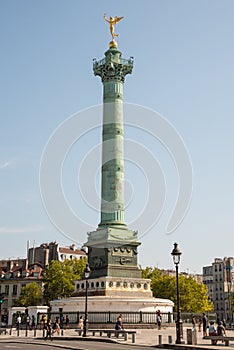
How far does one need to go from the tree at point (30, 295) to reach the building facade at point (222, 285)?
170ft

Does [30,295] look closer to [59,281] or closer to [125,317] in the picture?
[59,281]

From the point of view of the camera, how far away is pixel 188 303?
7331 cm

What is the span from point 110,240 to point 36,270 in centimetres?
4546

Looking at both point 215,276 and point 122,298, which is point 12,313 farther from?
point 215,276

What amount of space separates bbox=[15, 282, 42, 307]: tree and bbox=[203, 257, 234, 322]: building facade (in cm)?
5168

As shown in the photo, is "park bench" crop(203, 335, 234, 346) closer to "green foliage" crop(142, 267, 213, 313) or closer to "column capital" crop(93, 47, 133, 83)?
"column capital" crop(93, 47, 133, 83)

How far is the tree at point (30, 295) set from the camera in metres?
79.2

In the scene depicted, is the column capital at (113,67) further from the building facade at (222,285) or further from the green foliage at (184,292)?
the building facade at (222,285)

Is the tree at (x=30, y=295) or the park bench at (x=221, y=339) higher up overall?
the tree at (x=30, y=295)

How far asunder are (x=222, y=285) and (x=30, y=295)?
55.5 meters

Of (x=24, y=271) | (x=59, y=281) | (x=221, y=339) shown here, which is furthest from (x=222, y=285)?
(x=221, y=339)

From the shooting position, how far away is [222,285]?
388ft

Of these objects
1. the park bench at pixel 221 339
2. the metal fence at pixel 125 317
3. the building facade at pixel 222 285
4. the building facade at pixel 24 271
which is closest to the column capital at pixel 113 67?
the metal fence at pixel 125 317

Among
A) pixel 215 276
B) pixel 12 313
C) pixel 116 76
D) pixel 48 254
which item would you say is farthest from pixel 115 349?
pixel 215 276
